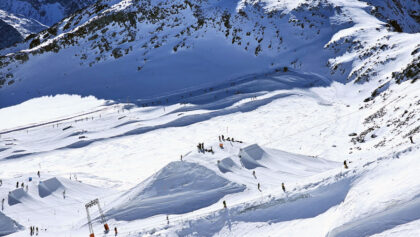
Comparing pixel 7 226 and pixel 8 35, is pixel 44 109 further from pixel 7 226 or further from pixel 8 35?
pixel 8 35

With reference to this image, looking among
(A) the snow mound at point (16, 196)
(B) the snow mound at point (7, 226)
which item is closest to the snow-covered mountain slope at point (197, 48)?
(A) the snow mound at point (16, 196)

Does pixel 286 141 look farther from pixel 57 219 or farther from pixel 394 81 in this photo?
pixel 57 219

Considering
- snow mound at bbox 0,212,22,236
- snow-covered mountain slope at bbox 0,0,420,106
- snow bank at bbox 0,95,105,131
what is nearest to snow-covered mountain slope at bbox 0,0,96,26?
snow-covered mountain slope at bbox 0,0,420,106

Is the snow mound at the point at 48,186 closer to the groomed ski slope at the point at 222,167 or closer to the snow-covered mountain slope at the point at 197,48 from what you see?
the groomed ski slope at the point at 222,167

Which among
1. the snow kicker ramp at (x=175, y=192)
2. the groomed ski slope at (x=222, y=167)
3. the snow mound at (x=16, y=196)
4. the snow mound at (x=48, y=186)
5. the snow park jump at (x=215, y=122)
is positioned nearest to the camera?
the groomed ski slope at (x=222, y=167)

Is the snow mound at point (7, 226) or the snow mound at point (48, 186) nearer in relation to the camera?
the snow mound at point (7, 226)

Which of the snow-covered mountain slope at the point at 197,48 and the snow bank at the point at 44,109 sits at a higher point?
the snow-covered mountain slope at the point at 197,48

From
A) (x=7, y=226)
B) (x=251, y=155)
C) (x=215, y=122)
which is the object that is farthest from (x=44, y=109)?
(x=251, y=155)
